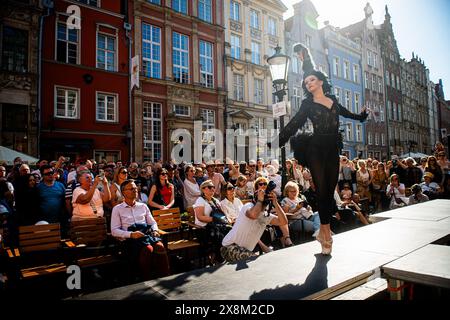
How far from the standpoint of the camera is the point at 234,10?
77.2 feet

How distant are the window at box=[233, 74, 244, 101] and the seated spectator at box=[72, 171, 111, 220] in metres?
18.6

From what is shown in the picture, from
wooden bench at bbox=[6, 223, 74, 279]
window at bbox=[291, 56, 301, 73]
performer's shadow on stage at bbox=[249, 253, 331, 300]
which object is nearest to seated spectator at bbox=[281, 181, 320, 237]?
performer's shadow on stage at bbox=[249, 253, 331, 300]

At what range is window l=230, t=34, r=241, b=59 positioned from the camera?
23266mm

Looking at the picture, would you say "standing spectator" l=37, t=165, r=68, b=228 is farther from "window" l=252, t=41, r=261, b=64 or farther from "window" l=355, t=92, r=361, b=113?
"window" l=355, t=92, r=361, b=113

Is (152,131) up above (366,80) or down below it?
below

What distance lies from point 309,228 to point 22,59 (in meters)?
15.4

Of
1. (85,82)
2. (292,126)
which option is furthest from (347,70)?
(292,126)

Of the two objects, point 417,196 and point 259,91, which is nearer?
point 417,196

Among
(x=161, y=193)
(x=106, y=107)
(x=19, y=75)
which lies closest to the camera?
(x=161, y=193)

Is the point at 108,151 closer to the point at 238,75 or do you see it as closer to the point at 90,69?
the point at 90,69

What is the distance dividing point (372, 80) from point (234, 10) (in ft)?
75.0

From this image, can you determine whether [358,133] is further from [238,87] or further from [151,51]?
[151,51]

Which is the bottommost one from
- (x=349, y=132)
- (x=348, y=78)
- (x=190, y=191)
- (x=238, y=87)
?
(x=190, y=191)

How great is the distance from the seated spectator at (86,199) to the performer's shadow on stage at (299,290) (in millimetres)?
4197
